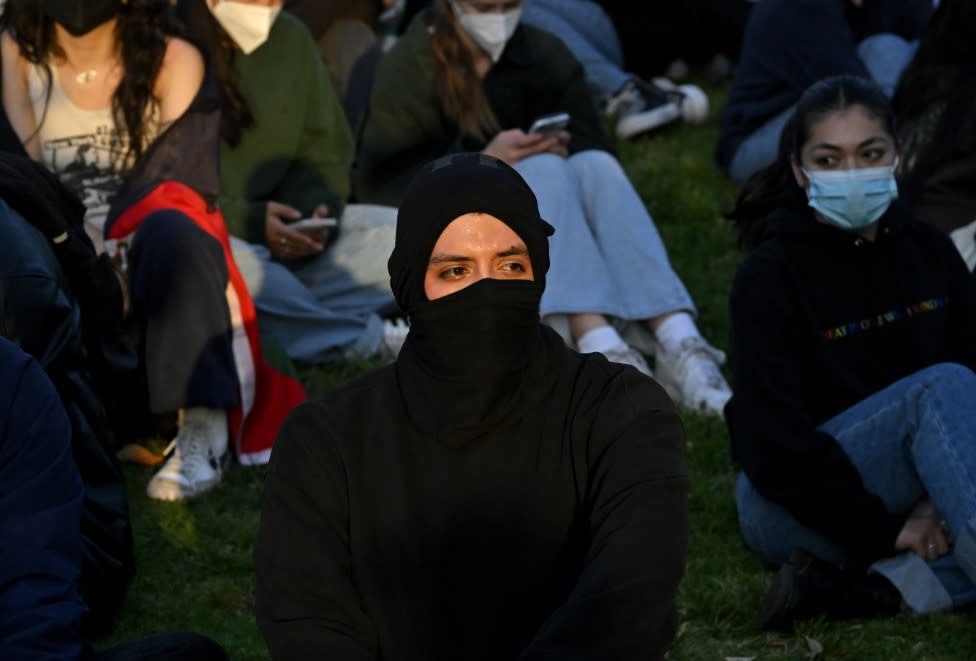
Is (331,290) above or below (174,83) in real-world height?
below

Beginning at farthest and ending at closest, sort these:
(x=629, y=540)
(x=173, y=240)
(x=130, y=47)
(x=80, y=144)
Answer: (x=80, y=144), (x=130, y=47), (x=173, y=240), (x=629, y=540)

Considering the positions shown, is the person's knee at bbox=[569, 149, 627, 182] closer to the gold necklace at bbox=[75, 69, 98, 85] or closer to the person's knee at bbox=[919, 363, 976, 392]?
the gold necklace at bbox=[75, 69, 98, 85]

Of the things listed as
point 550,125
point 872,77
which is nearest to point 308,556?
point 550,125

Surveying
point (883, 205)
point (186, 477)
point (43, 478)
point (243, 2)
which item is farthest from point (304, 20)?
point (43, 478)

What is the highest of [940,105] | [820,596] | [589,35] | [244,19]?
[244,19]

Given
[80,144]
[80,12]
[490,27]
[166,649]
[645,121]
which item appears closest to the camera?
[166,649]

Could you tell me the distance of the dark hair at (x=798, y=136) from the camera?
16.9 ft

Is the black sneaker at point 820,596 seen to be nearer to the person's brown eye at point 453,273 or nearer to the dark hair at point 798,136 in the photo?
the dark hair at point 798,136

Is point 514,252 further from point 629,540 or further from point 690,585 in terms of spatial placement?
point 690,585

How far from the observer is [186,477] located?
18.4ft

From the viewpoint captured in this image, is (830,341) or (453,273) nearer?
(453,273)

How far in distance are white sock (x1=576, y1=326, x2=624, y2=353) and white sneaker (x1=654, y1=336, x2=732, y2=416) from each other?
0.21m

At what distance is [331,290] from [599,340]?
1.27 metres

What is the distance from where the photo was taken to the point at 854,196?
5047mm
